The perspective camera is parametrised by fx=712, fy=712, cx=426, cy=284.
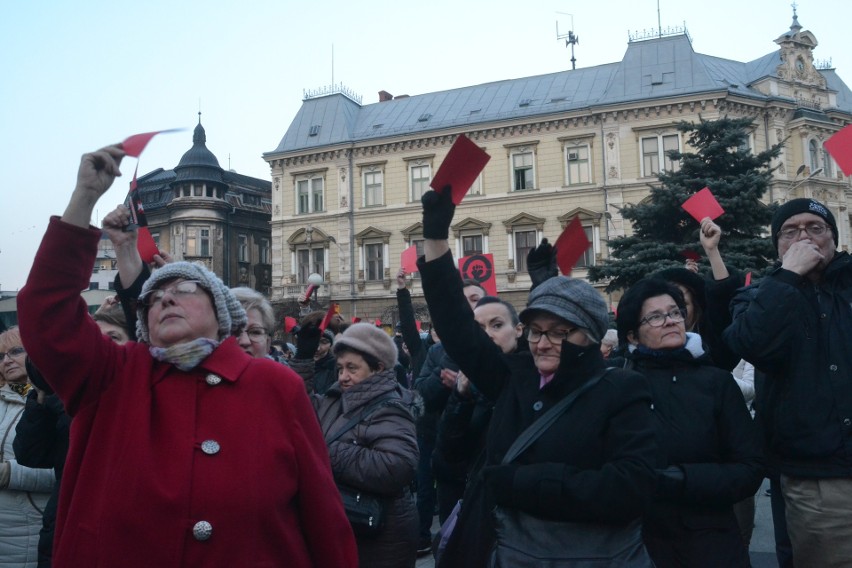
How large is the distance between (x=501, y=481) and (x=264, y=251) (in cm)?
4490

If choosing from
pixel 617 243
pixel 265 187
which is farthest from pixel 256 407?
pixel 265 187

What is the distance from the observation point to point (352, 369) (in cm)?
388

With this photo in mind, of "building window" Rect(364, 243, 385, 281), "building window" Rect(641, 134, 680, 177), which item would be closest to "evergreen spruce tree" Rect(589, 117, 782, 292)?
"building window" Rect(641, 134, 680, 177)

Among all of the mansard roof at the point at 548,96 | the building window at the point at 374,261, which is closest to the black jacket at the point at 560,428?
the mansard roof at the point at 548,96

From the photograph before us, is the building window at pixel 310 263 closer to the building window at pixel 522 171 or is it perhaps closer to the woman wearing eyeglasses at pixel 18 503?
the building window at pixel 522 171

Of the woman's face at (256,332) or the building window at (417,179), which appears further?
the building window at (417,179)

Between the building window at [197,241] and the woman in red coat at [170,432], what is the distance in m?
40.8

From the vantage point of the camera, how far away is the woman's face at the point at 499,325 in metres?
4.02

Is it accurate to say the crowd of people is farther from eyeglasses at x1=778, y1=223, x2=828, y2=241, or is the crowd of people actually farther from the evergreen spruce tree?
the evergreen spruce tree

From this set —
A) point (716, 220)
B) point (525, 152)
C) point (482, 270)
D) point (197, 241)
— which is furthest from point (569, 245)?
point (197, 241)

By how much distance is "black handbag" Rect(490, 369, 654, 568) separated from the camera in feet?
7.95

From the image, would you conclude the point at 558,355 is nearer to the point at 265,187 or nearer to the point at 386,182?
the point at 386,182

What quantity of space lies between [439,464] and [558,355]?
949mm

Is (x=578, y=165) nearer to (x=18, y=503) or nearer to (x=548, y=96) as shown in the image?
(x=548, y=96)
